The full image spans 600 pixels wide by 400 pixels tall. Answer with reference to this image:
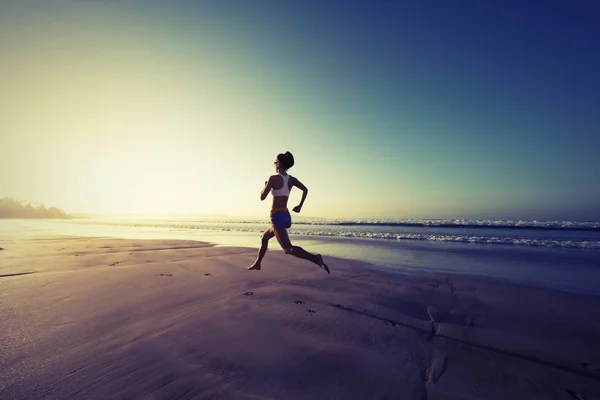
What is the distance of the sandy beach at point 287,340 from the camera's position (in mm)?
2201

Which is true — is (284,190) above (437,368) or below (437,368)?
above

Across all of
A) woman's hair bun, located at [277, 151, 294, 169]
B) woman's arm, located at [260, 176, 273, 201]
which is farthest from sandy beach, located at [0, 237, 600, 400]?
woman's hair bun, located at [277, 151, 294, 169]

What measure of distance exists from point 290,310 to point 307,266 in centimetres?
390

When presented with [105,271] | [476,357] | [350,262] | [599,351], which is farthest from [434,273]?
[105,271]

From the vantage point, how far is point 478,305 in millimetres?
4637

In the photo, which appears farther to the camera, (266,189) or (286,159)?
(286,159)

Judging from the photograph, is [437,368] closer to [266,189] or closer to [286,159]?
[266,189]

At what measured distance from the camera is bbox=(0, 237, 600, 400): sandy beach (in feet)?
7.22

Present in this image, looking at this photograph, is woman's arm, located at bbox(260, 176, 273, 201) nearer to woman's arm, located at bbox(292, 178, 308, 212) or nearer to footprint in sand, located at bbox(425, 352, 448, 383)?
woman's arm, located at bbox(292, 178, 308, 212)

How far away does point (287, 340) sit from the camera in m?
3.04

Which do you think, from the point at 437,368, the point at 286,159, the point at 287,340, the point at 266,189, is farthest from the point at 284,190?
the point at 437,368

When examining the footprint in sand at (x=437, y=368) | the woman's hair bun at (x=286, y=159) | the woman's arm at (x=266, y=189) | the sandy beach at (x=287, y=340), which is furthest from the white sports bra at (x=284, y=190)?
the footprint in sand at (x=437, y=368)

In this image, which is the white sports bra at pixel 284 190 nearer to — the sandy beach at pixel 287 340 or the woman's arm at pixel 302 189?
the woman's arm at pixel 302 189

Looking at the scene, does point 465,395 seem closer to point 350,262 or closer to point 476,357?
point 476,357
